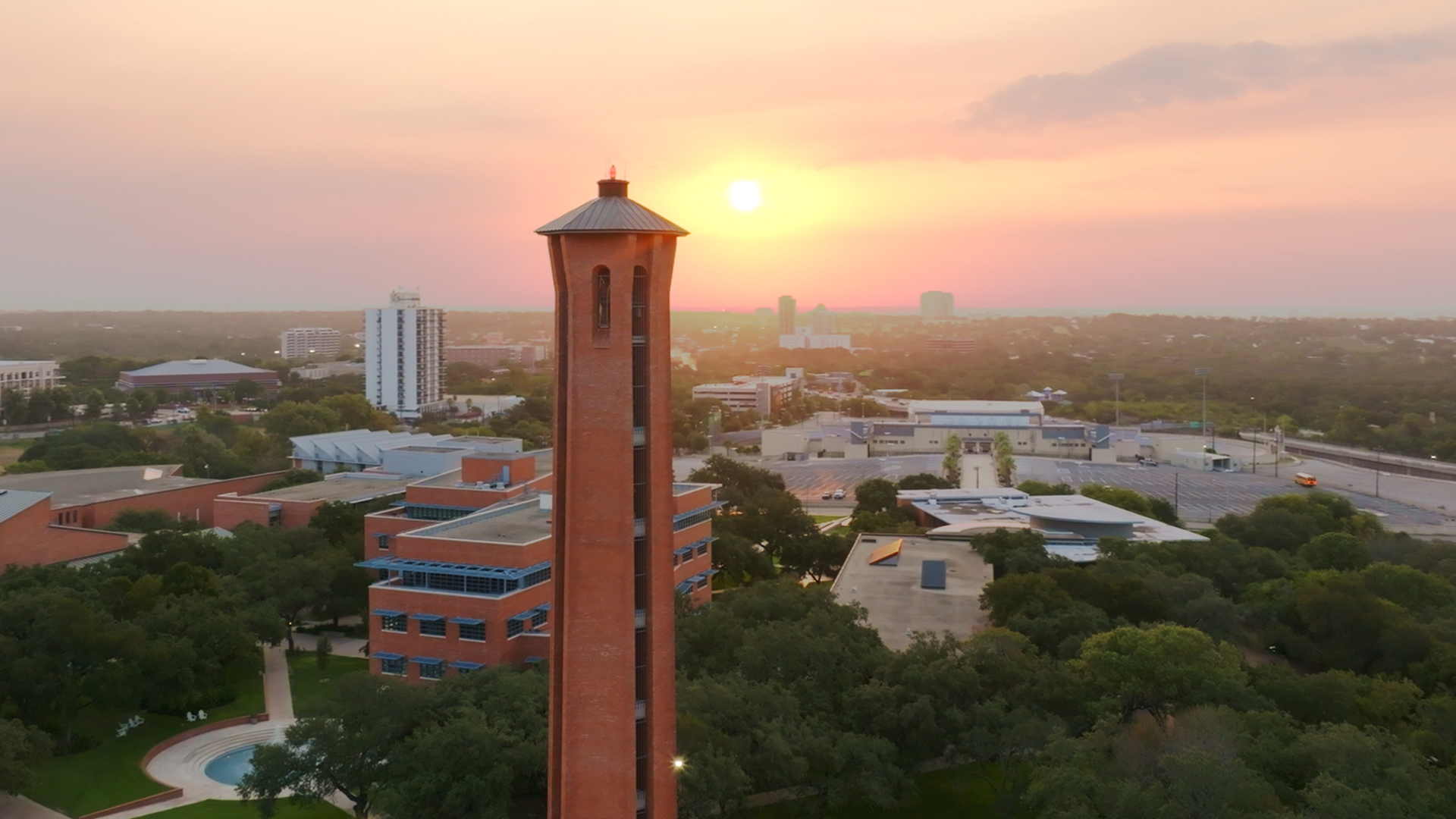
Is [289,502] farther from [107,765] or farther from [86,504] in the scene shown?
[107,765]

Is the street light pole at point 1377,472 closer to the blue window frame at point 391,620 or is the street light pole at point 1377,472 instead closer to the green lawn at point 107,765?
the blue window frame at point 391,620

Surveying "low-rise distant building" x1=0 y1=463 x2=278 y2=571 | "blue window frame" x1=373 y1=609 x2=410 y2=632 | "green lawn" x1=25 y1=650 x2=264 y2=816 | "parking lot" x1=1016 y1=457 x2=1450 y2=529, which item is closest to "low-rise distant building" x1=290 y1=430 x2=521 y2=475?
"low-rise distant building" x1=0 y1=463 x2=278 y2=571

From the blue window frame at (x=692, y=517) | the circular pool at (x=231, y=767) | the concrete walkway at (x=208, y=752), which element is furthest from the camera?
the blue window frame at (x=692, y=517)

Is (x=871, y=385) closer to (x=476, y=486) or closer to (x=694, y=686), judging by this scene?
(x=476, y=486)

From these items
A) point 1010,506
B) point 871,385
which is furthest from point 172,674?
point 871,385

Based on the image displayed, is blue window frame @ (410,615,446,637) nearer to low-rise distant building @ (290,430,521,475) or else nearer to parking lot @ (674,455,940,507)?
low-rise distant building @ (290,430,521,475)

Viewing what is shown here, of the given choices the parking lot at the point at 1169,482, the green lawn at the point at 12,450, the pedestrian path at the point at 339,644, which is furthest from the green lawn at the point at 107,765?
the green lawn at the point at 12,450
